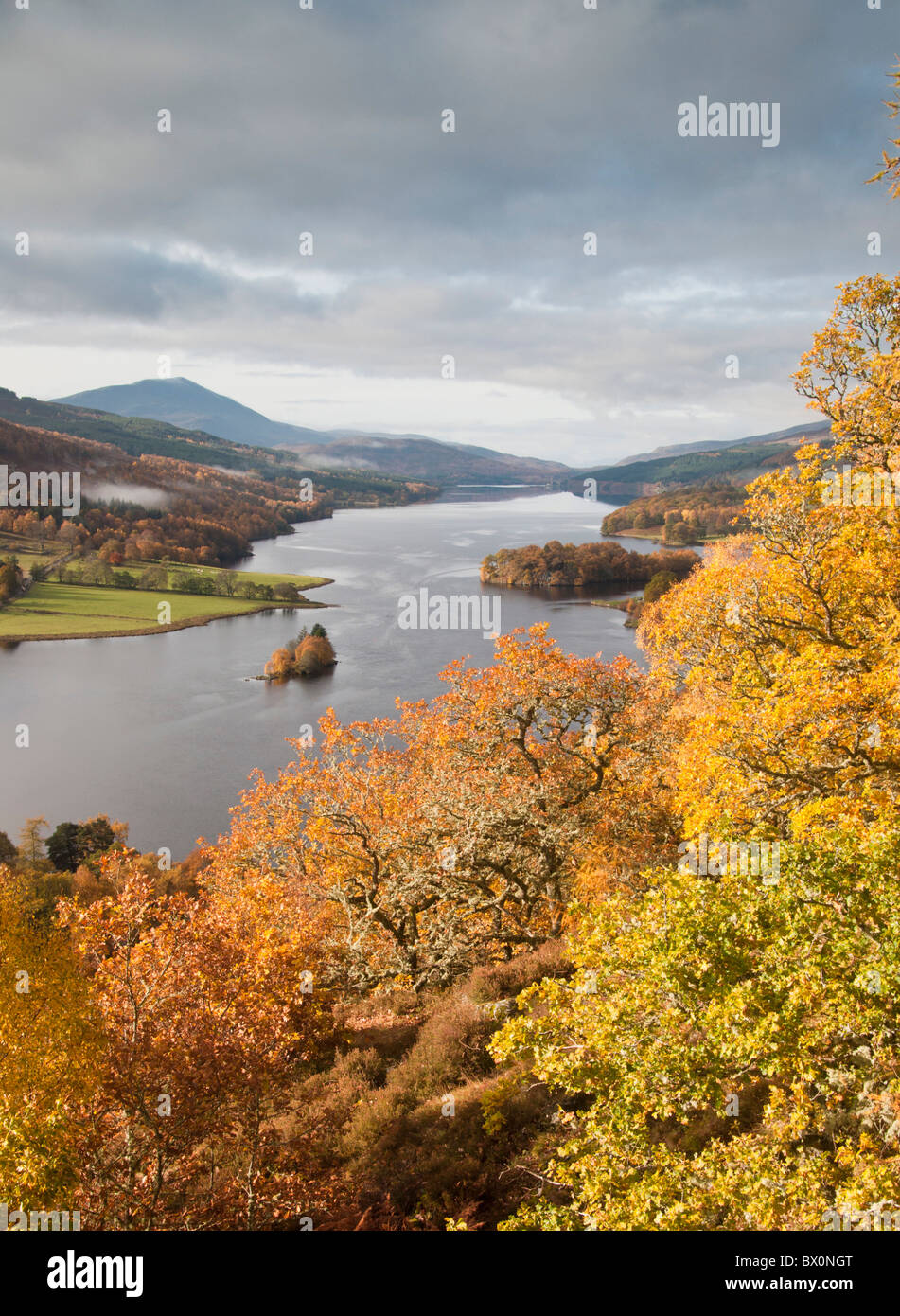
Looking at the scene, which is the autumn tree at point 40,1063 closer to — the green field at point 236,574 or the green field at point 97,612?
the green field at point 97,612

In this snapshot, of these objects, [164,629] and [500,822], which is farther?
[164,629]

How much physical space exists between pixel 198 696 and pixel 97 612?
52.5 meters

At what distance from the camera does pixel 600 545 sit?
129 metres

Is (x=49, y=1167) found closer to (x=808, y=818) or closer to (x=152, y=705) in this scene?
(x=808, y=818)

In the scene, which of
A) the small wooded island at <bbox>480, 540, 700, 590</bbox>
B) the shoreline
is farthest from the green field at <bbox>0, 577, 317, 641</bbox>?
the small wooded island at <bbox>480, 540, 700, 590</bbox>

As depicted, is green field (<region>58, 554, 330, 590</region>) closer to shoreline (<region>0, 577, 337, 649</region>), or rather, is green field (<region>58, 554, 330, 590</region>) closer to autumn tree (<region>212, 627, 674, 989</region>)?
shoreline (<region>0, 577, 337, 649</region>)

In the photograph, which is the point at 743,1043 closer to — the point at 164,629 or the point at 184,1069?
the point at 184,1069

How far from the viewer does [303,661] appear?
8206 centimetres

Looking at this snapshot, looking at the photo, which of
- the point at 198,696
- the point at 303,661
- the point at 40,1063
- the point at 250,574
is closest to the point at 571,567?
the point at 303,661

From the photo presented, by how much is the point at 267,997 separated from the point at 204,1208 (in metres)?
2.44

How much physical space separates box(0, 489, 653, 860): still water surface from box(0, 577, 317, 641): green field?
3865 millimetres

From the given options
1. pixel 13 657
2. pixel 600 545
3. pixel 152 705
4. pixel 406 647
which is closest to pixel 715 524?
pixel 600 545

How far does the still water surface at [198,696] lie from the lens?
58125 millimetres

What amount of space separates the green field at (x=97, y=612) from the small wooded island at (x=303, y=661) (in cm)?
3465
